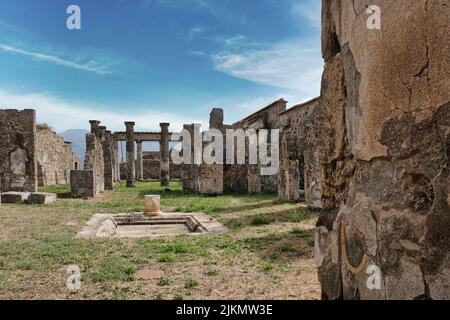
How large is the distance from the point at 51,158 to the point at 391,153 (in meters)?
29.3

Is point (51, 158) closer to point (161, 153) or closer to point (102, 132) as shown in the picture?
point (102, 132)

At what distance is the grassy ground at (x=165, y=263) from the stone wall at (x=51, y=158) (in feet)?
56.8

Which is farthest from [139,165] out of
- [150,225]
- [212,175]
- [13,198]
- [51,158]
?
[150,225]

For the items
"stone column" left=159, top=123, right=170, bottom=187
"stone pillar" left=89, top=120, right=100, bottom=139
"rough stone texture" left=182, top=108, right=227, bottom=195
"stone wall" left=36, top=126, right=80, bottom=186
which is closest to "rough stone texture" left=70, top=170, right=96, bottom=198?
"rough stone texture" left=182, top=108, right=227, bottom=195

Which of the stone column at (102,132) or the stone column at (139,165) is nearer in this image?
the stone column at (102,132)

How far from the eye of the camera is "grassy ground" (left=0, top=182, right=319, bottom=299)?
4.13 m

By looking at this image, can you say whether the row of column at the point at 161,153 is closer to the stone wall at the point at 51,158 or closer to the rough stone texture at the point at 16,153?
the stone wall at the point at 51,158

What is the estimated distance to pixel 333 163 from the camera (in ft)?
8.16

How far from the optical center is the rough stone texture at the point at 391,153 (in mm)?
1530

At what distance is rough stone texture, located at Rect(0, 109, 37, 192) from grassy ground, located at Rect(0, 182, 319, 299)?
29.7 ft

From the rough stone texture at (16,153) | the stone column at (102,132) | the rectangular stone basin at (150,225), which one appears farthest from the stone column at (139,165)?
the rectangular stone basin at (150,225)

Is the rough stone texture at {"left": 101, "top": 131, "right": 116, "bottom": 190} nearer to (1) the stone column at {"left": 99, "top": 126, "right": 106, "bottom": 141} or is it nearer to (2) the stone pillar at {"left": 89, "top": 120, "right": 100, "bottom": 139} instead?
(2) the stone pillar at {"left": 89, "top": 120, "right": 100, "bottom": 139}
